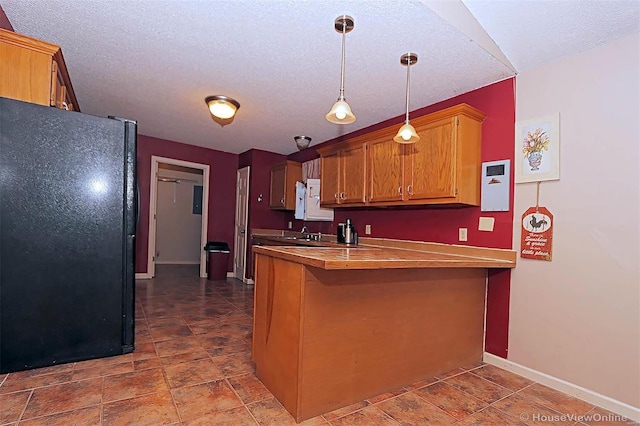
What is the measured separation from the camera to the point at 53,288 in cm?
216

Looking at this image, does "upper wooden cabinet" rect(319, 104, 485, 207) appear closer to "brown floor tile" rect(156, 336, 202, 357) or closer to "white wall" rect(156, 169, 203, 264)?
"brown floor tile" rect(156, 336, 202, 357)

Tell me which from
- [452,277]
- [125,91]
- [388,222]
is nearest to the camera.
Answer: [452,277]

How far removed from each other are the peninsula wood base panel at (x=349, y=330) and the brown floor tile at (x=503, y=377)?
6.3 inches

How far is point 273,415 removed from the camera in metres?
1.74

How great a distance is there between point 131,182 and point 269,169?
3.34 meters

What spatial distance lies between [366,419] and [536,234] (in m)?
1.74

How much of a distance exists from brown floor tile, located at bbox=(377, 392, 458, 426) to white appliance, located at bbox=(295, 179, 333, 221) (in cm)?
284

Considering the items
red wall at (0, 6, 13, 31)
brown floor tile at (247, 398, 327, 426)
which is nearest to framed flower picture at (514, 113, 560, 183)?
brown floor tile at (247, 398, 327, 426)

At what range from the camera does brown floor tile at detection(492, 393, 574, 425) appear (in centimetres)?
181

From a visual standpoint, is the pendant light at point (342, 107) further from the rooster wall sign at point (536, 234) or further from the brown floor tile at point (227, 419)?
the brown floor tile at point (227, 419)

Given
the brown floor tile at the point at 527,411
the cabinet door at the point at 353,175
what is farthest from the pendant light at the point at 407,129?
the brown floor tile at the point at 527,411

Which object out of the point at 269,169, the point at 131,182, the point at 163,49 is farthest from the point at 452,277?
the point at 269,169

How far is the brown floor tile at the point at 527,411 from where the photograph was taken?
5.92 ft

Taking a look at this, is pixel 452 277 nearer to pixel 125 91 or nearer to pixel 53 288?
pixel 53 288
